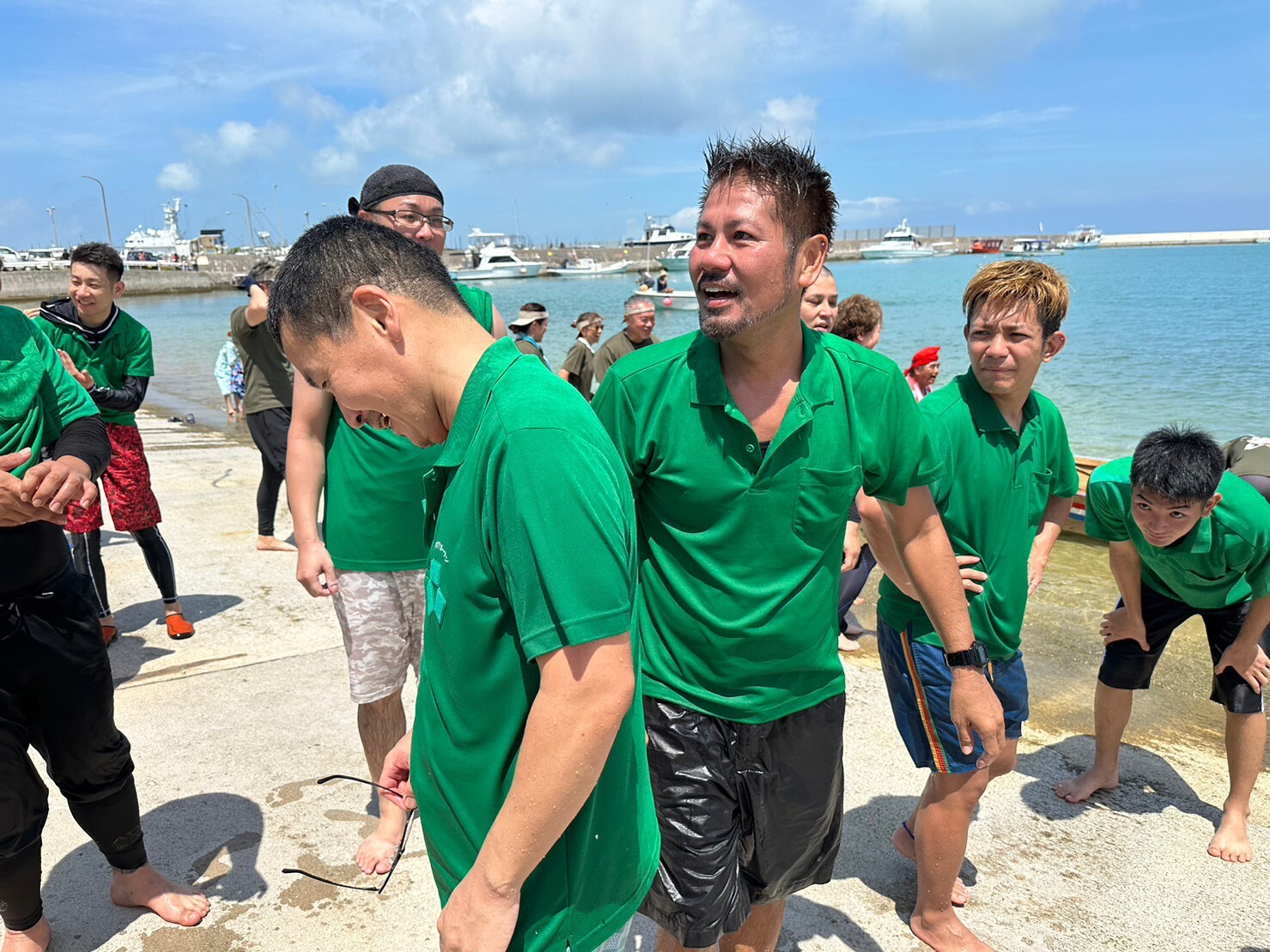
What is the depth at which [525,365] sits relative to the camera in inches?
54.4

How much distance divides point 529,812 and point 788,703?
3.75ft

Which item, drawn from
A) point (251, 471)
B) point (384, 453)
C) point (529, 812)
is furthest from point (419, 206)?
point (251, 471)

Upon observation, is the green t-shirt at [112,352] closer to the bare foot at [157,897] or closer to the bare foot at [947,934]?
the bare foot at [157,897]

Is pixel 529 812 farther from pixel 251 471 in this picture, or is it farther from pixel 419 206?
pixel 251 471

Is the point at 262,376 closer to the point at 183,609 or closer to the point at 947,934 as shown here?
the point at 183,609

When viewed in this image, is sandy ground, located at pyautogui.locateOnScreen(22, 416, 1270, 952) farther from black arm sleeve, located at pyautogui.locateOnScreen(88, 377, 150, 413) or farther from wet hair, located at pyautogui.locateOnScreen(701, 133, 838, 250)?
wet hair, located at pyautogui.locateOnScreen(701, 133, 838, 250)

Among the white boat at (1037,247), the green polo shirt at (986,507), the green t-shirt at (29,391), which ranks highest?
the white boat at (1037,247)

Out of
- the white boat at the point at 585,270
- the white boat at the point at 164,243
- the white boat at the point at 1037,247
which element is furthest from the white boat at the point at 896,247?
the white boat at the point at 164,243

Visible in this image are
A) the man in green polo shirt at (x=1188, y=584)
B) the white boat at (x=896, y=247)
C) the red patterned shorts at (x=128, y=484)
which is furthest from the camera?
the white boat at (x=896, y=247)

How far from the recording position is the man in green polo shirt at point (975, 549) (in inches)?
112

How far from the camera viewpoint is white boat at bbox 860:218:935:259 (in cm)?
12600

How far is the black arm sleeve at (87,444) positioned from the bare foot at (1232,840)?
13.9 ft

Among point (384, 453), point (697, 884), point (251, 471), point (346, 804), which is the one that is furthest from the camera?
point (251, 471)

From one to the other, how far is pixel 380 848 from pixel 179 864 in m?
0.74
